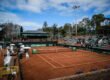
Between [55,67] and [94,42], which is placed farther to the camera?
[94,42]

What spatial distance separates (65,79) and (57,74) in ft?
15.2

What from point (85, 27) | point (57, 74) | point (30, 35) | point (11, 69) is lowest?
point (57, 74)

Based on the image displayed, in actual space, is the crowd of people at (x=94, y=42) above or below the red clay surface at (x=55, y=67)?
above

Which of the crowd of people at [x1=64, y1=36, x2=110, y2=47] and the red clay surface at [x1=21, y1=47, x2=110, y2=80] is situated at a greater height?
the crowd of people at [x1=64, y1=36, x2=110, y2=47]

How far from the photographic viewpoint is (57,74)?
7668mm

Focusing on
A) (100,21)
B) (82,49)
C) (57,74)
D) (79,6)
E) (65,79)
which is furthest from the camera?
(100,21)

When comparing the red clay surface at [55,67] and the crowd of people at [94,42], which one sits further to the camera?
the crowd of people at [94,42]

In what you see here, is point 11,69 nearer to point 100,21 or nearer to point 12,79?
point 12,79

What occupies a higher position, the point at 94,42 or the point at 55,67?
the point at 94,42

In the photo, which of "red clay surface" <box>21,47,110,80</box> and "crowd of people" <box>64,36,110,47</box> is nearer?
"red clay surface" <box>21,47,110,80</box>

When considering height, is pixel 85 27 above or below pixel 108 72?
above

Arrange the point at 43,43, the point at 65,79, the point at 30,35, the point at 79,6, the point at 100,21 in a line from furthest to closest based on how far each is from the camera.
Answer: the point at 100,21 → the point at 30,35 → the point at 79,6 → the point at 43,43 → the point at 65,79

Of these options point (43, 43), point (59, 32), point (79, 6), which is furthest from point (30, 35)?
point (59, 32)

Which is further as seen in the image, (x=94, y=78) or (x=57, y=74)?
(x=57, y=74)
